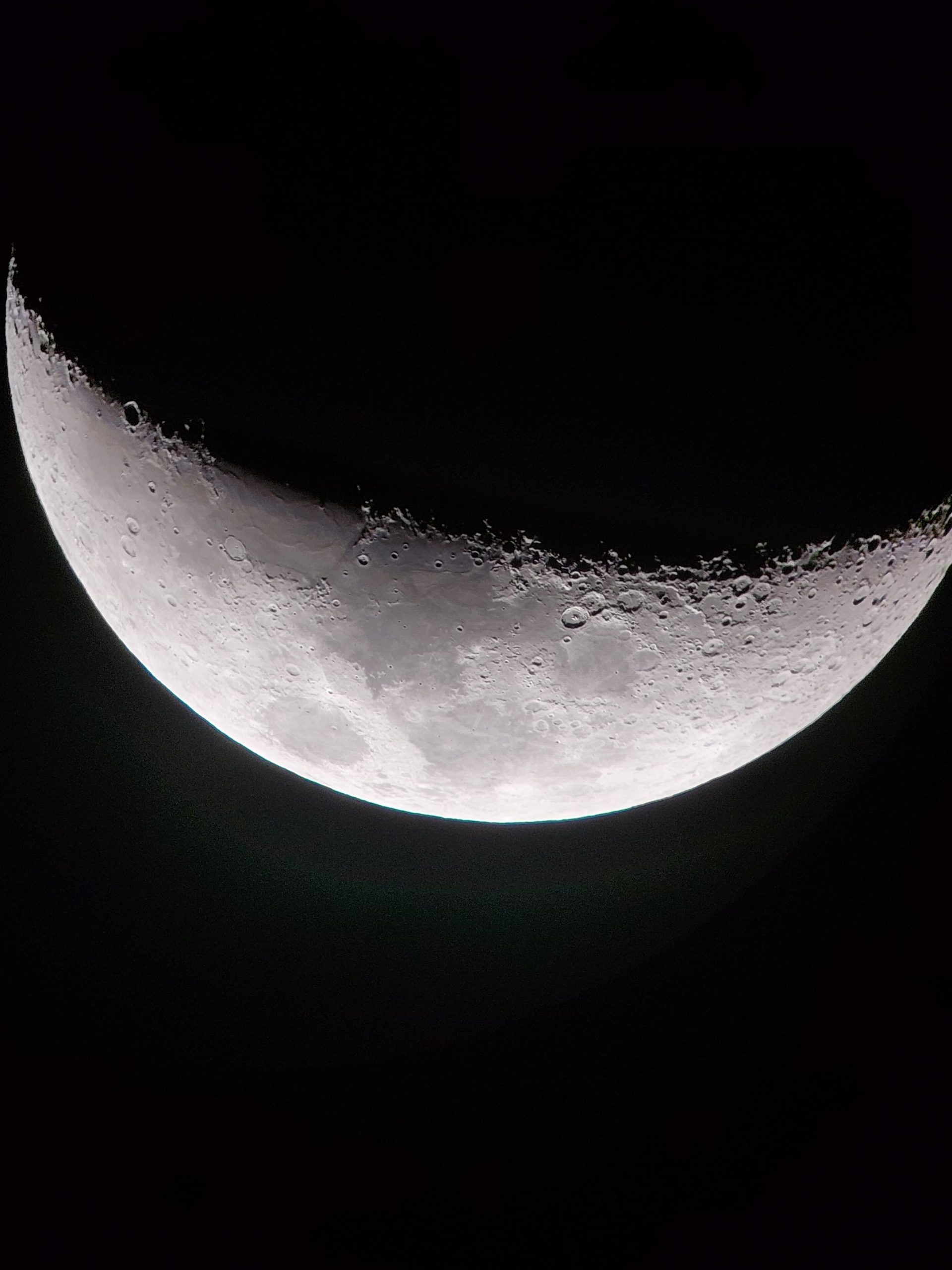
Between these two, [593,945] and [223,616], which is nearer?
[223,616]

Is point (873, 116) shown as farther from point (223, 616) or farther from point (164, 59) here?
point (223, 616)

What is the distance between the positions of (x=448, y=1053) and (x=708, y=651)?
70.5 inches

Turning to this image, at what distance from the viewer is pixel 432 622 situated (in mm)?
1046

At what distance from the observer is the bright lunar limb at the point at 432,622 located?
994 mm

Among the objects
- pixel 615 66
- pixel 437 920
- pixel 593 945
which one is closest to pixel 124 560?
pixel 615 66

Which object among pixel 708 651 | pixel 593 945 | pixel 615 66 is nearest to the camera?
pixel 615 66

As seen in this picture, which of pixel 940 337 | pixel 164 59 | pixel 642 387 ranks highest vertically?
pixel 164 59

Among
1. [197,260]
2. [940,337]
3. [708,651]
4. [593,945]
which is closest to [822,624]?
[708,651]

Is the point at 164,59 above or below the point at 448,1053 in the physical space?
above

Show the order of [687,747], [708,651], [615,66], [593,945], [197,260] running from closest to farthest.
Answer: [615,66], [197,260], [708,651], [687,747], [593,945]

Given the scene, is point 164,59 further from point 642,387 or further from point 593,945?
point 593,945

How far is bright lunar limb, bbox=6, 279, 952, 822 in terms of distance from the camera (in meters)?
0.99

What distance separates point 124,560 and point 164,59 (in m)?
0.60

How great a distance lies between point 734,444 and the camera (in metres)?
0.89
